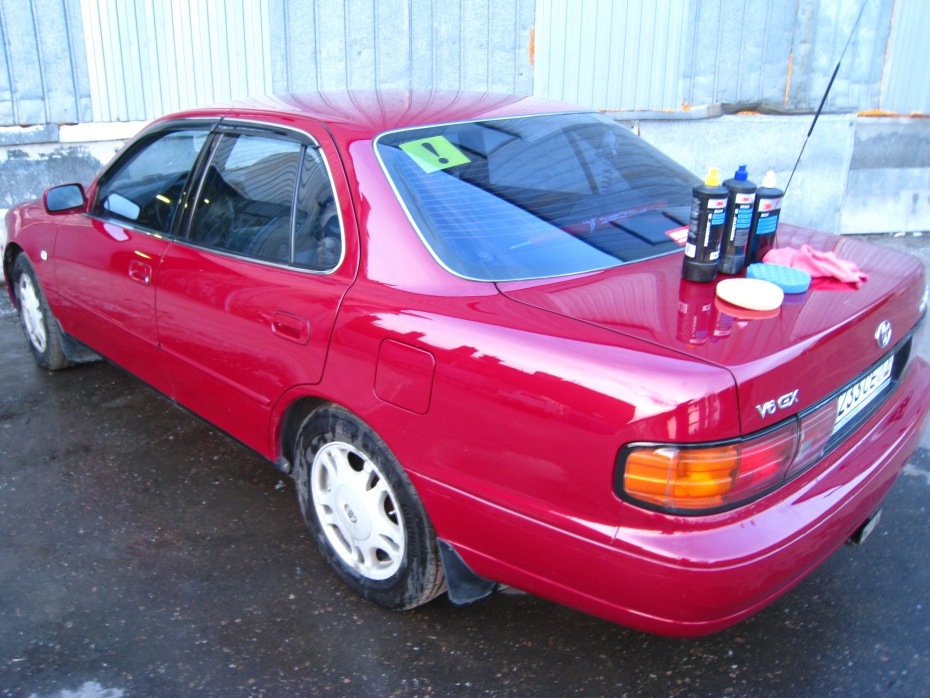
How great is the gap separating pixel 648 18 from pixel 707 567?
21.3 feet

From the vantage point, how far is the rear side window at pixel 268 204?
285 cm

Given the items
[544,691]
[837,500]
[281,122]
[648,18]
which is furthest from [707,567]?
[648,18]

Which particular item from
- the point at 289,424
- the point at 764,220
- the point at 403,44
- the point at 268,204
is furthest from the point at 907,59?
the point at 289,424

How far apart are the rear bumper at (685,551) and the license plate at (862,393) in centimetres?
8

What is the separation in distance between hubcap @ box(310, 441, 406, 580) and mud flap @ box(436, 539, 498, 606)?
181 millimetres

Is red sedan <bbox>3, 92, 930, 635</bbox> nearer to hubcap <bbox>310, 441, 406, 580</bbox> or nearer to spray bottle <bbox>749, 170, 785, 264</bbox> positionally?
hubcap <bbox>310, 441, 406, 580</bbox>

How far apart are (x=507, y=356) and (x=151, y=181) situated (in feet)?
7.49

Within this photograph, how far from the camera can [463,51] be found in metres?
7.29

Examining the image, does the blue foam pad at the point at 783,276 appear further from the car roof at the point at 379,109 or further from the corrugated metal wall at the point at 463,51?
the corrugated metal wall at the point at 463,51

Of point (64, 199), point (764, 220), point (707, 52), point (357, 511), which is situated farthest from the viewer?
point (707, 52)

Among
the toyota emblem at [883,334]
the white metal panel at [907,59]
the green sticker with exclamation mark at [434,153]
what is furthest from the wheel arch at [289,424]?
the white metal panel at [907,59]

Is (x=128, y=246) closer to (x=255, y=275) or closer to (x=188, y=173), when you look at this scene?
(x=188, y=173)

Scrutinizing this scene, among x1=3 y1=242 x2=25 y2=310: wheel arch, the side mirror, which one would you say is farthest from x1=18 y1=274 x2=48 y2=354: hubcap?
the side mirror

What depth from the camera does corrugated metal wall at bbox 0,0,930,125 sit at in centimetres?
659
